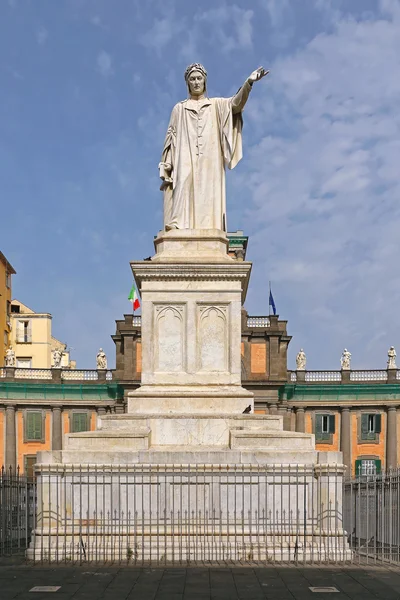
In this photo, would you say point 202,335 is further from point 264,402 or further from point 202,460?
point 264,402

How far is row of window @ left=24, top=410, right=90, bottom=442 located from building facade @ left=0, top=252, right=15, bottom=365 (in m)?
14.1

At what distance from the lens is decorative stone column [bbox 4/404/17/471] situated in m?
57.8

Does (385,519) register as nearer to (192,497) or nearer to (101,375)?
(192,497)

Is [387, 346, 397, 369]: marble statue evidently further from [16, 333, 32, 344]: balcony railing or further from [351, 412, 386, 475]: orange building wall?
[16, 333, 32, 344]: balcony railing

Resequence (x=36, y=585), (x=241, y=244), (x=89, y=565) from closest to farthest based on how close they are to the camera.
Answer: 1. (x=36, y=585)
2. (x=89, y=565)
3. (x=241, y=244)

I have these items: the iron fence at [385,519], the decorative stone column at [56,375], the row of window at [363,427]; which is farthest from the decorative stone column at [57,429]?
the iron fence at [385,519]

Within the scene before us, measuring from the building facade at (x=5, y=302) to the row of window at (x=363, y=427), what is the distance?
28707 millimetres

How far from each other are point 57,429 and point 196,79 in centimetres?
4559

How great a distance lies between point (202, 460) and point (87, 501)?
1926 millimetres

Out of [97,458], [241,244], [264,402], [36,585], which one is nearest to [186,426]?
[97,458]

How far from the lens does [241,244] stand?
66.1m

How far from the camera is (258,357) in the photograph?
60.7 meters

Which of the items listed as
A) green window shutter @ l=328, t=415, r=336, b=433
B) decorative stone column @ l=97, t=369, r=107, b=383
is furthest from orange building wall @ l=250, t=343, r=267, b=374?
decorative stone column @ l=97, t=369, r=107, b=383

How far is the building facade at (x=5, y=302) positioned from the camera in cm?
7251
